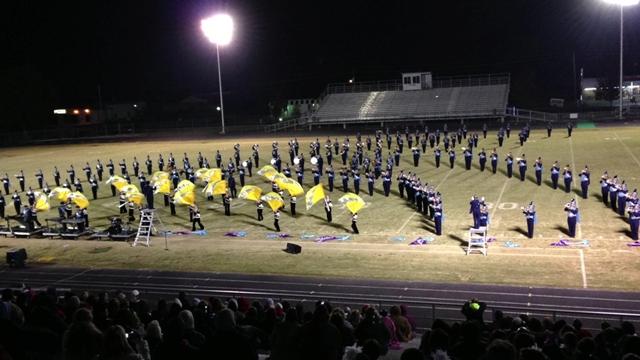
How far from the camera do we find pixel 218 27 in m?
46.7

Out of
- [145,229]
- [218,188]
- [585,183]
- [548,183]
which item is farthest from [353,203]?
[548,183]

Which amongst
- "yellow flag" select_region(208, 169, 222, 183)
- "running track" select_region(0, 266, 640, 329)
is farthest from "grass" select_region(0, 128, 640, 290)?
"yellow flag" select_region(208, 169, 222, 183)

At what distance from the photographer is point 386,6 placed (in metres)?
65.5

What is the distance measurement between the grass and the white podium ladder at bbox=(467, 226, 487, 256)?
295 mm

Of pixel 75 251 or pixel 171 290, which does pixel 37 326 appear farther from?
pixel 75 251

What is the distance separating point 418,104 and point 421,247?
121 ft

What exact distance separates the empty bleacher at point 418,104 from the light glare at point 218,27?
10704 millimetres

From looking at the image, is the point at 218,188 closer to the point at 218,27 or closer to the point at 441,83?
the point at 218,27

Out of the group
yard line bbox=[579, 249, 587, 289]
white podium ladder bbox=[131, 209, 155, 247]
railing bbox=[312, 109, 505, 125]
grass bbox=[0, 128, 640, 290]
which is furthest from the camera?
railing bbox=[312, 109, 505, 125]

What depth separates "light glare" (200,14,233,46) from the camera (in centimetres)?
A: 4656

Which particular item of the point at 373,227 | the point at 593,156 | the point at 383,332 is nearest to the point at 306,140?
the point at 593,156

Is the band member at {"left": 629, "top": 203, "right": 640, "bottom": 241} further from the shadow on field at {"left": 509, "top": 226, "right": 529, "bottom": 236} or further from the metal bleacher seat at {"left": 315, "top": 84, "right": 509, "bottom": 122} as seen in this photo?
the metal bleacher seat at {"left": 315, "top": 84, "right": 509, "bottom": 122}

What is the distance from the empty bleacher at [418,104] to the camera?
50.1 m

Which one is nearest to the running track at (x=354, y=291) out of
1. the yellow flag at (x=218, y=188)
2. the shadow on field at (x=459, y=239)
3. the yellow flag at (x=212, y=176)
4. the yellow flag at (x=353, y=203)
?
the shadow on field at (x=459, y=239)
